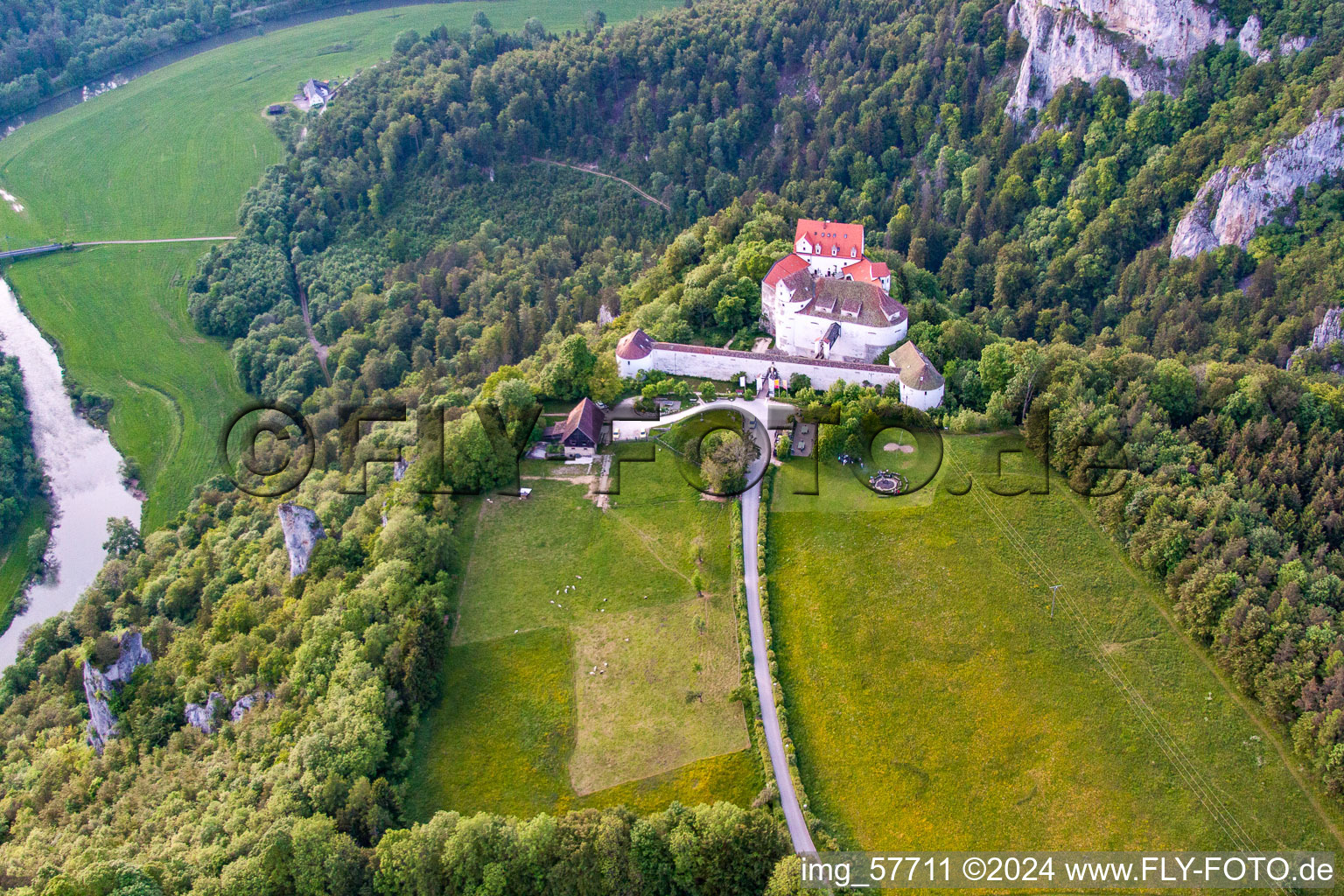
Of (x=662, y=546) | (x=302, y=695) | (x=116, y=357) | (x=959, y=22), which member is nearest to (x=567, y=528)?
(x=662, y=546)

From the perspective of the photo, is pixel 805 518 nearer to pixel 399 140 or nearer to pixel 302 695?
pixel 302 695

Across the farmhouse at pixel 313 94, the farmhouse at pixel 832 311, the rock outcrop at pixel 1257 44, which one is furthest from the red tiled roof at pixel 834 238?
the farmhouse at pixel 313 94

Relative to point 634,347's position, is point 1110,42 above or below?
above

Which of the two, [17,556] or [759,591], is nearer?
[759,591]

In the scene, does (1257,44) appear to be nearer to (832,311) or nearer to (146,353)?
(832,311)

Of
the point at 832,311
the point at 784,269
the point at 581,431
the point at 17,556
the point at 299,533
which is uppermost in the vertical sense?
the point at 784,269

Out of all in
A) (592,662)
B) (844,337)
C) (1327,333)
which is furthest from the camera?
(1327,333)

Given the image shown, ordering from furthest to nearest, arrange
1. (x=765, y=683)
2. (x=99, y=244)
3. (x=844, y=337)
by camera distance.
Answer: (x=99, y=244) → (x=844, y=337) → (x=765, y=683)

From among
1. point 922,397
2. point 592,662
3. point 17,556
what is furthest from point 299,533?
point 17,556
